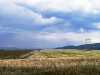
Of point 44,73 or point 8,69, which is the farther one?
point 8,69

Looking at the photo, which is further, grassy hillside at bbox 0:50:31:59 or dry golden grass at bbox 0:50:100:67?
grassy hillside at bbox 0:50:31:59

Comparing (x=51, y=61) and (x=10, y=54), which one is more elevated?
(x=10, y=54)

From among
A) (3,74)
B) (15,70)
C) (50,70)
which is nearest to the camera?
(3,74)

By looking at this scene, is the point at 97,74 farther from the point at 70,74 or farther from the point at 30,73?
the point at 30,73

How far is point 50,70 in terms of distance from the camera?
44.8 feet

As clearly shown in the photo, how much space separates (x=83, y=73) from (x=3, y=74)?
13.5 feet

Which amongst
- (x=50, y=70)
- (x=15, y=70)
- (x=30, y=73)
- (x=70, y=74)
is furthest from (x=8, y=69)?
(x=70, y=74)

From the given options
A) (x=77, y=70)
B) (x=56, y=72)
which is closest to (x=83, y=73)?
(x=77, y=70)

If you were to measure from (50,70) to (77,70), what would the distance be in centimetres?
144

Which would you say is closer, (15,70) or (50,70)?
(50,70)

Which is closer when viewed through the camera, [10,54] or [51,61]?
[51,61]

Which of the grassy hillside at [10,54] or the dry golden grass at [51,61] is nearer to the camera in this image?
the dry golden grass at [51,61]

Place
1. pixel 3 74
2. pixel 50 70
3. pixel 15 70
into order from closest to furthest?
pixel 3 74 → pixel 50 70 → pixel 15 70

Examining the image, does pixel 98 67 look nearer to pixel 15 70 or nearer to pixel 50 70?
pixel 50 70
